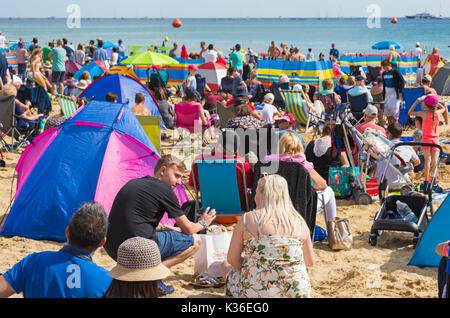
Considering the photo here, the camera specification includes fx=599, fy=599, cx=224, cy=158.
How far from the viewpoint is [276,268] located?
11.9ft

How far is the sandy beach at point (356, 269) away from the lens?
15.8 ft

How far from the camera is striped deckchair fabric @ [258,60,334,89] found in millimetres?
17125

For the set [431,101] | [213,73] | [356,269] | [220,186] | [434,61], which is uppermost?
[434,61]

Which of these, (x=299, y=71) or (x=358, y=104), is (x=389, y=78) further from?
(x=299, y=71)

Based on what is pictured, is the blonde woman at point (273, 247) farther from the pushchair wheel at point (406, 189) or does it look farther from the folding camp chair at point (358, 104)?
the folding camp chair at point (358, 104)

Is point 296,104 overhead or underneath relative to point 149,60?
underneath

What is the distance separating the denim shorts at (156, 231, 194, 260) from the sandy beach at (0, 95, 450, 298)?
0.34 meters

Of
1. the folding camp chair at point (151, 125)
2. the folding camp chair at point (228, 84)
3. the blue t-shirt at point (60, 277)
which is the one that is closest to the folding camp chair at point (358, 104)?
the folding camp chair at point (228, 84)

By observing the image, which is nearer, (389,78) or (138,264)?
(138,264)

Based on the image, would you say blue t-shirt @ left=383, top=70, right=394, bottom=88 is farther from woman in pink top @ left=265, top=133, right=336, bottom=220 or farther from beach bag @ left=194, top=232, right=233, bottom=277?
beach bag @ left=194, top=232, right=233, bottom=277

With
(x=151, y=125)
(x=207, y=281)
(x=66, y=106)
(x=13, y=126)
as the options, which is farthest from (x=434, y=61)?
(x=207, y=281)

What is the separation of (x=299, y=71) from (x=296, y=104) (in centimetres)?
639

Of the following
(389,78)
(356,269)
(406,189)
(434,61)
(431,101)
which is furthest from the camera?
(434,61)

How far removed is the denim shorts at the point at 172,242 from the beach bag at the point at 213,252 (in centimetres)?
14
